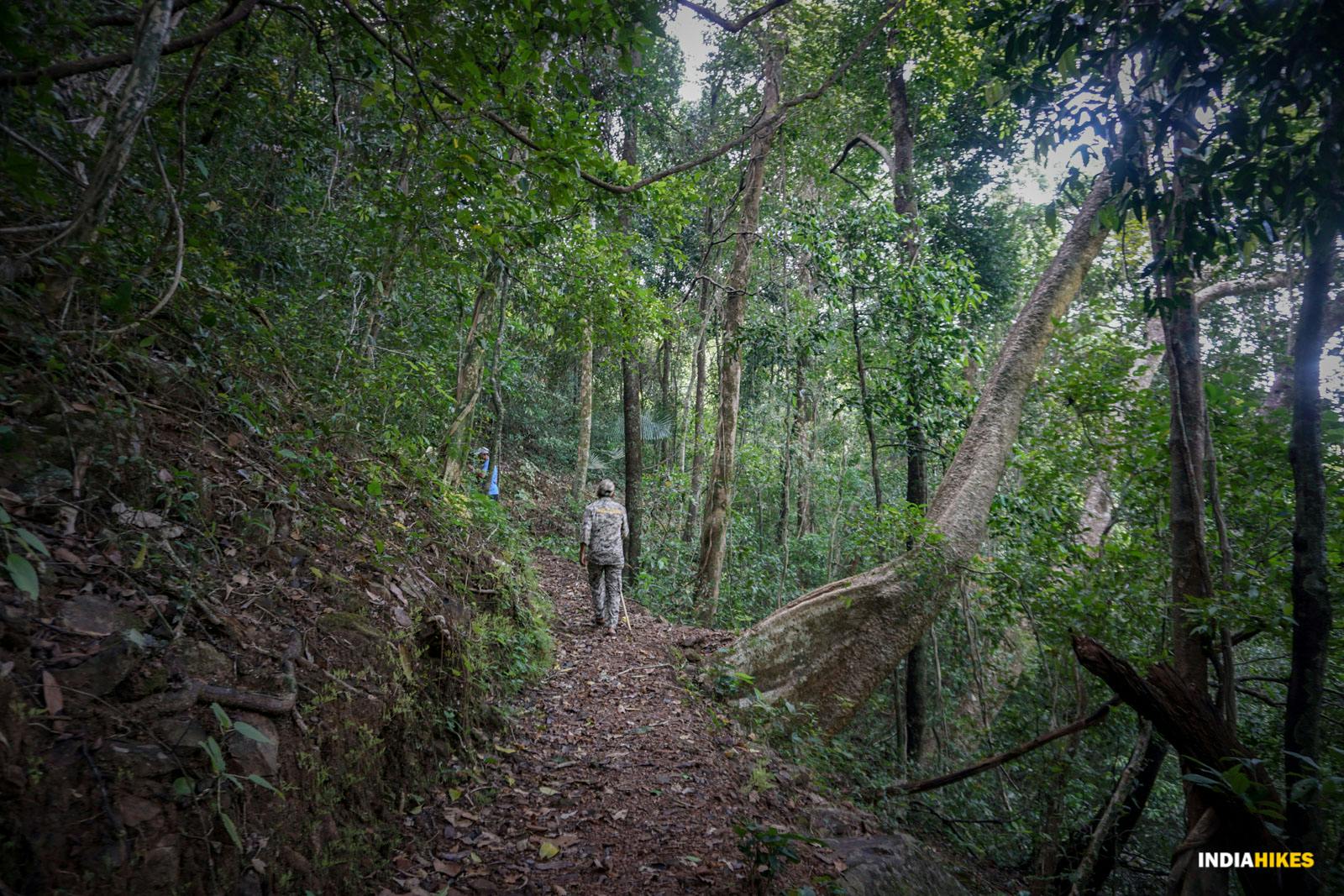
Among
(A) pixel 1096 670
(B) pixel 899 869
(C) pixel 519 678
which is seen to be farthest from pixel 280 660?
(A) pixel 1096 670

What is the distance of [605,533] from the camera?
27.2ft

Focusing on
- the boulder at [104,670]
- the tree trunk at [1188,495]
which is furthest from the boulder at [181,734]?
the tree trunk at [1188,495]

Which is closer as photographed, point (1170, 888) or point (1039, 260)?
point (1170, 888)

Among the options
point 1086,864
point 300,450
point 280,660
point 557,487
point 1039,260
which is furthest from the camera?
point 557,487

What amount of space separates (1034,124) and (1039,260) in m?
15.6

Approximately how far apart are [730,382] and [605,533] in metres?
3.64

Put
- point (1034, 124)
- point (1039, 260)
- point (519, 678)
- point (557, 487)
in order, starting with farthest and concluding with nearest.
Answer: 1. point (557, 487)
2. point (1039, 260)
3. point (519, 678)
4. point (1034, 124)

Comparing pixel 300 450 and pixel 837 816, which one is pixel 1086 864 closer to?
pixel 837 816

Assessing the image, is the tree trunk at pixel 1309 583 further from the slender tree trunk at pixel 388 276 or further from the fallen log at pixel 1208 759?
the slender tree trunk at pixel 388 276

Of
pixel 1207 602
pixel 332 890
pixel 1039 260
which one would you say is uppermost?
pixel 1039 260

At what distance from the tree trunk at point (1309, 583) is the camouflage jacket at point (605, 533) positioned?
20.8 feet

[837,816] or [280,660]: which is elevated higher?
[280,660]

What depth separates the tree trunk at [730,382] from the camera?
397 inches

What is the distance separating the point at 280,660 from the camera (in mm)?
3104
